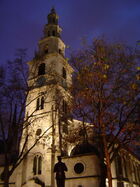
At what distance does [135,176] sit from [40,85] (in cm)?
2258

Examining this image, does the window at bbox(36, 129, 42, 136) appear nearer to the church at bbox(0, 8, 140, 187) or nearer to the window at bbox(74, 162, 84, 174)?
the church at bbox(0, 8, 140, 187)

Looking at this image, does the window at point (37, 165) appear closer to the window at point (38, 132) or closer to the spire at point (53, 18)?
the window at point (38, 132)

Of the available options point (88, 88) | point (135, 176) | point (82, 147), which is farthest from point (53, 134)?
point (135, 176)

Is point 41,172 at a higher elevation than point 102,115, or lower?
lower

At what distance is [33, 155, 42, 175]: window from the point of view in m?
29.7

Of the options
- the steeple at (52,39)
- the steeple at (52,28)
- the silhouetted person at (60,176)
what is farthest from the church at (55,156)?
the steeple at (52,28)

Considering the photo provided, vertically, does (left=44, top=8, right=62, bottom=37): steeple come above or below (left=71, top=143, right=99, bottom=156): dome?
above

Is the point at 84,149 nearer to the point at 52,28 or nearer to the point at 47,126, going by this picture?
the point at 47,126

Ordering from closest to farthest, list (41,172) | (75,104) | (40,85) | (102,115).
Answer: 1. (102,115)
2. (75,104)
3. (41,172)
4. (40,85)

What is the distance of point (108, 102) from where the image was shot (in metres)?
17.2

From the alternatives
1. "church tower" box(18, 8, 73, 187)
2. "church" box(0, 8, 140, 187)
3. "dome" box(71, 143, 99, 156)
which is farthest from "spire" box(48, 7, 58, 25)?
"dome" box(71, 143, 99, 156)

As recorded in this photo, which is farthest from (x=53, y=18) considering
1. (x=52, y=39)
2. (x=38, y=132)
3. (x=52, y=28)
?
(x=38, y=132)

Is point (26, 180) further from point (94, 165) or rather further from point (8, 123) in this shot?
point (8, 123)

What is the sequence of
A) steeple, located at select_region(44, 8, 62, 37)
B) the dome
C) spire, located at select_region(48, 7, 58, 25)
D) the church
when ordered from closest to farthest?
the church, the dome, steeple, located at select_region(44, 8, 62, 37), spire, located at select_region(48, 7, 58, 25)
